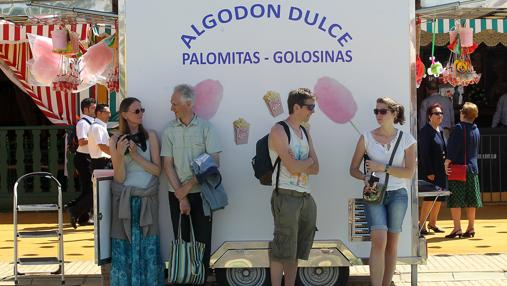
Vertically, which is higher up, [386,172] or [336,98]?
[336,98]

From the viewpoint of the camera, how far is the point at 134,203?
7082mm

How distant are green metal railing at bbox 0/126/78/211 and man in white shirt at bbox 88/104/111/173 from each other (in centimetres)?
250

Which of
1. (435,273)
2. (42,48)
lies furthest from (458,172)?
(42,48)

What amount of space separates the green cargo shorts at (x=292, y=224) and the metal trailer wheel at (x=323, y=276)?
451mm

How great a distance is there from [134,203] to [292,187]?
1299mm

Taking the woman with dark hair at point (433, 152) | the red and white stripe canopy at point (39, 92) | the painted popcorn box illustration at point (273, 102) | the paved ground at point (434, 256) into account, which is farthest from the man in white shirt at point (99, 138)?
the woman with dark hair at point (433, 152)

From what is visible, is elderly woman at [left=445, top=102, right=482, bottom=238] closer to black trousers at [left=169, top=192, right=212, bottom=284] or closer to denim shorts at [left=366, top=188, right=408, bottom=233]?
denim shorts at [left=366, top=188, right=408, bottom=233]

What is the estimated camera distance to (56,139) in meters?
13.2

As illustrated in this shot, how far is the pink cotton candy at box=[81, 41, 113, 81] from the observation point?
877 centimetres

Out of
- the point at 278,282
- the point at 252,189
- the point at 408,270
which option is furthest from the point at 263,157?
the point at 408,270

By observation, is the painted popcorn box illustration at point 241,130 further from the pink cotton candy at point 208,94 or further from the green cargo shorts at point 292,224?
the green cargo shorts at point 292,224

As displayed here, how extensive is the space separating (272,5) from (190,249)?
2061 mm

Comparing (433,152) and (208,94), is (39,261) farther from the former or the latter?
(433,152)

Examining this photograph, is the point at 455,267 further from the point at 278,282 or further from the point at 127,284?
the point at 127,284
